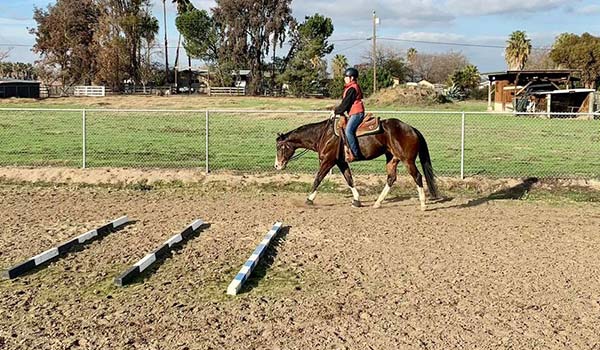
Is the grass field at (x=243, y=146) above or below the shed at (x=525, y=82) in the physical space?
below

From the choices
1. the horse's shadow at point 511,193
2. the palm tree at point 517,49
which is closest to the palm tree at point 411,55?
the palm tree at point 517,49

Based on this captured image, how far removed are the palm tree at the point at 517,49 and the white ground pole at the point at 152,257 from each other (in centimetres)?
6559

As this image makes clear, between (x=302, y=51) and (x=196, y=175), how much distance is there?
208ft

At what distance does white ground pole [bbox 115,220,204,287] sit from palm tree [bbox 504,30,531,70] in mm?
65589

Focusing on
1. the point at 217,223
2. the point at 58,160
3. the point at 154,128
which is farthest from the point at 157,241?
the point at 154,128

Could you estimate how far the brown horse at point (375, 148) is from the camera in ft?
33.4

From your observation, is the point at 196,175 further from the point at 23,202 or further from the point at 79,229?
the point at 79,229

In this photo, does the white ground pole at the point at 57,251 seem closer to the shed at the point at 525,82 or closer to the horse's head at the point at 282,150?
the horse's head at the point at 282,150

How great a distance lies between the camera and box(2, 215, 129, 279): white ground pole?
609cm

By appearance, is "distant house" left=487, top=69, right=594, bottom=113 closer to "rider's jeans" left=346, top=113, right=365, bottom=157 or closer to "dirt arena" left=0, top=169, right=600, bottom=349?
"rider's jeans" left=346, top=113, right=365, bottom=157

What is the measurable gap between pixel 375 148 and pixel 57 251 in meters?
5.48

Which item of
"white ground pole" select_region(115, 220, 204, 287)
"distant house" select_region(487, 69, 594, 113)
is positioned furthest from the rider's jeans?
"distant house" select_region(487, 69, 594, 113)

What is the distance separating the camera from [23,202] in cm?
1064

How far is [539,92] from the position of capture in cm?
3816
